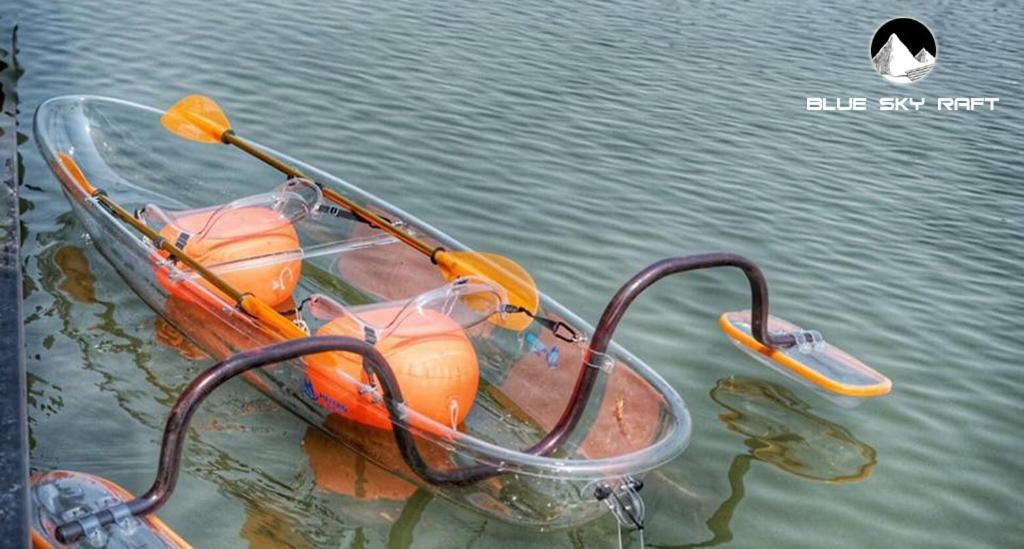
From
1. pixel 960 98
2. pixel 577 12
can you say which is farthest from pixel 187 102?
pixel 960 98

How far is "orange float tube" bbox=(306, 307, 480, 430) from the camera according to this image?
14.0ft

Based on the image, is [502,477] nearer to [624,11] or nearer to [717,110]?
[717,110]

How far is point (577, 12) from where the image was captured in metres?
12.5

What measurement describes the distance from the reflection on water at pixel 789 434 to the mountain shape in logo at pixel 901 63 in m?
6.89

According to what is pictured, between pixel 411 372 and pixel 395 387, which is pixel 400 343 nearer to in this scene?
pixel 411 372

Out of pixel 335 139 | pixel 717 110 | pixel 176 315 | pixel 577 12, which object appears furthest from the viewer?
pixel 577 12

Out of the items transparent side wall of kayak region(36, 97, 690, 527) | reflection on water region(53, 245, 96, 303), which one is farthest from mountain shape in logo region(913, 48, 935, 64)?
reflection on water region(53, 245, 96, 303)

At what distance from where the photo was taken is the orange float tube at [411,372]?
168 inches

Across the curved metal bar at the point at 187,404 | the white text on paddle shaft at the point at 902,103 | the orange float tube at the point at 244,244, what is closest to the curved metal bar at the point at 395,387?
the curved metal bar at the point at 187,404

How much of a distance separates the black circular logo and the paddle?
293 inches

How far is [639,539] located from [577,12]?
926 cm

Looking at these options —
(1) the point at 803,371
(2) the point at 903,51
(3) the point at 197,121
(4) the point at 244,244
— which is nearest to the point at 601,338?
(1) the point at 803,371

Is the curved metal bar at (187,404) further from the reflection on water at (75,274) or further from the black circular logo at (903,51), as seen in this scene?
the black circular logo at (903,51)

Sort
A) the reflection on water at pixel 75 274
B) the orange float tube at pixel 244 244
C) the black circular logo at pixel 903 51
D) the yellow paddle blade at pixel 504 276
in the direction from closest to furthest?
the yellow paddle blade at pixel 504 276 → the orange float tube at pixel 244 244 → the reflection on water at pixel 75 274 → the black circular logo at pixel 903 51
